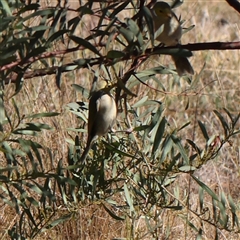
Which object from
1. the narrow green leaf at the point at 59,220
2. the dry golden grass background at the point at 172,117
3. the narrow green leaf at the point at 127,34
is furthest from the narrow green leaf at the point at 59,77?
the narrow green leaf at the point at 59,220

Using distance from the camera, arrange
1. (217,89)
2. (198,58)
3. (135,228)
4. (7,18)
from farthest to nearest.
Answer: (198,58) → (217,89) → (135,228) → (7,18)

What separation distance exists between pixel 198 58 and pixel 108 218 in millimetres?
1894

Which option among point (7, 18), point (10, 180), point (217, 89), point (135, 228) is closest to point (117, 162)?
point (135, 228)

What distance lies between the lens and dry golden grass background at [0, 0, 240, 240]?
214cm

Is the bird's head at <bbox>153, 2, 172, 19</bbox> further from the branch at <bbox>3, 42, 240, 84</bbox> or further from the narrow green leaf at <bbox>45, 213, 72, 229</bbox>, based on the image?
the narrow green leaf at <bbox>45, 213, 72, 229</bbox>

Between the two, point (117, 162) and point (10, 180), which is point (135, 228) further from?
point (10, 180)

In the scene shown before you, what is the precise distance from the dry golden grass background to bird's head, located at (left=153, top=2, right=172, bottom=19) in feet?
0.57

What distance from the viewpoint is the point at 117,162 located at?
180cm

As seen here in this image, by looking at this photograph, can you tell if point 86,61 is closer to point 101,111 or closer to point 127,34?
point 127,34

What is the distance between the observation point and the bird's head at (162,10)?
1.40 meters

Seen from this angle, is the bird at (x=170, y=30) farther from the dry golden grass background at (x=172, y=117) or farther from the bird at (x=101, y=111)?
the bird at (x=101, y=111)

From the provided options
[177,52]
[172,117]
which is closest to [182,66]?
[177,52]

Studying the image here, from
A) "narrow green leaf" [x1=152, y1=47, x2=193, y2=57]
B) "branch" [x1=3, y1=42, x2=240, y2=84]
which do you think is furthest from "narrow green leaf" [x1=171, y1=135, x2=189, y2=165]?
"narrow green leaf" [x1=152, y1=47, x2=193, y2=57]

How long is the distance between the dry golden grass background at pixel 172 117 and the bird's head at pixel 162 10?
17cm
